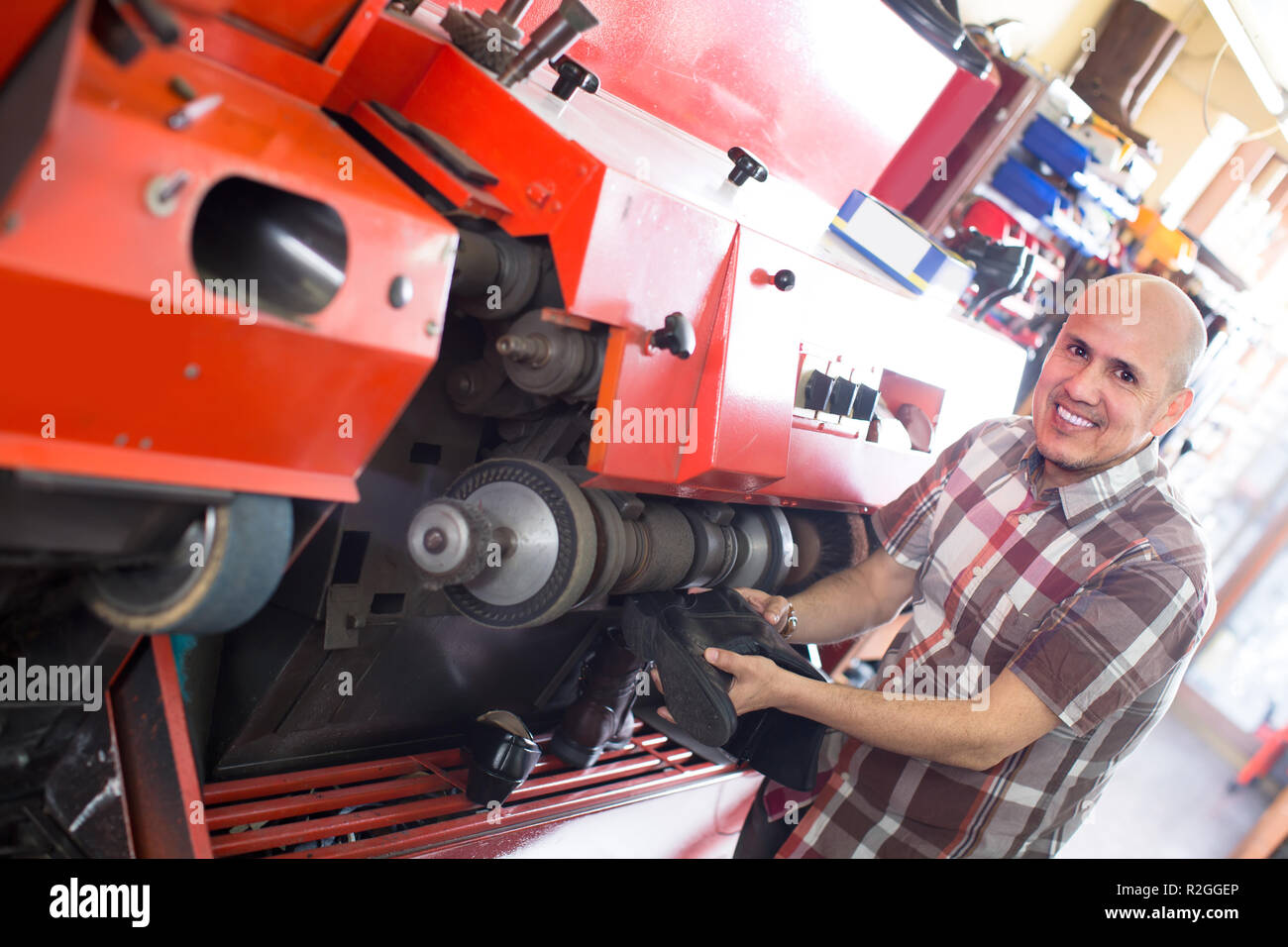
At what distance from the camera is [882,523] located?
1.92 m

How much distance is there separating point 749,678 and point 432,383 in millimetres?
685

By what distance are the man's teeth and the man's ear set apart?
117 mm

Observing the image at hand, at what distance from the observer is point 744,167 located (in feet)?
5.17

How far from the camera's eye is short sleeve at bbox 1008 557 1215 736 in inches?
55.4

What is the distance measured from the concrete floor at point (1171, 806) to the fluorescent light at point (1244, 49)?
302 cm

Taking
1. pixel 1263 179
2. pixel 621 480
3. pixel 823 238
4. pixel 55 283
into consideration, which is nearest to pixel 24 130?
pixel 55 283

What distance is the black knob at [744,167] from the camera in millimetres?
1561

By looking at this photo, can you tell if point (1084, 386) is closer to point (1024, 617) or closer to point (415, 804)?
point (1024, 617)

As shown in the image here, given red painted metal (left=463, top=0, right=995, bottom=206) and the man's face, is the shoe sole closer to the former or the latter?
the man's face

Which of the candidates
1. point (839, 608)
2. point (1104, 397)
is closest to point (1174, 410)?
point (1104, 397)

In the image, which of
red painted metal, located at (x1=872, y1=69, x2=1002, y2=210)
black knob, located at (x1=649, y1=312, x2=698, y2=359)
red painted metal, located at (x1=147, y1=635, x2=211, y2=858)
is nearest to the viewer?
red painted metal, located at (x1=147, y1=635, x2=211, y2=858)

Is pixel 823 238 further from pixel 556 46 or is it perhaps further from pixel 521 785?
pixel 521 785

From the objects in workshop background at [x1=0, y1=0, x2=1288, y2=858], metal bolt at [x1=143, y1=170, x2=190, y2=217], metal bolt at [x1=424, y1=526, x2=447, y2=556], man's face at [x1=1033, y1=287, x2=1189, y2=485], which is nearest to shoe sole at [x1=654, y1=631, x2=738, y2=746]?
workshop background at [x1=0, y1=0, x2=1288, y2=858]
